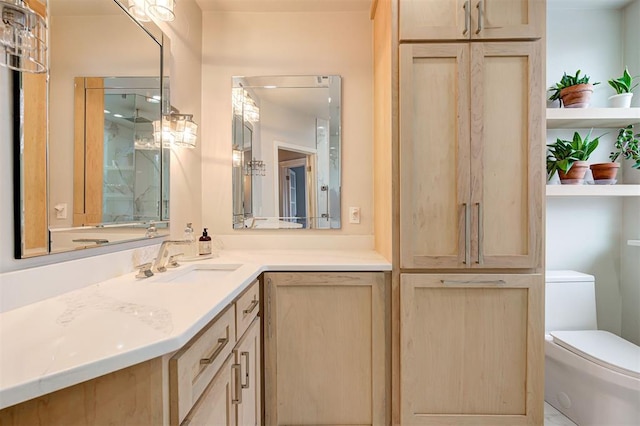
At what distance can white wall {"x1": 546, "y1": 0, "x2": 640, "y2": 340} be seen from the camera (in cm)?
197

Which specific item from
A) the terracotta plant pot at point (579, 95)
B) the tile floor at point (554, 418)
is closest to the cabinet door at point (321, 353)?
the tile floor at point (554, 418)

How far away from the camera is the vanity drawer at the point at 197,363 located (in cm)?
69

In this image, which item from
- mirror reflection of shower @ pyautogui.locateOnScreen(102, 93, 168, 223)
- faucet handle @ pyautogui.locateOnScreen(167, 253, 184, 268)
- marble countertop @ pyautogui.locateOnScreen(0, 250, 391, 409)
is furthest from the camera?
faucet handle @ pyautogui.locateOnScreen(167, 253, 184, 268)

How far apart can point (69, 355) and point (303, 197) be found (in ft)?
5.11

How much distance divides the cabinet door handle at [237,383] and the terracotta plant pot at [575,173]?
2105 mm

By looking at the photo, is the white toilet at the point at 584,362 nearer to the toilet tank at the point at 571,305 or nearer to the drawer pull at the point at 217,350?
the toilet tank at the point at 571,305

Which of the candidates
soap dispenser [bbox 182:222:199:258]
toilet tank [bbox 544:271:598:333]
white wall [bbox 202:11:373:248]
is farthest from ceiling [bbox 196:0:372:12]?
toilet tank [bbox 544:271:598:333]

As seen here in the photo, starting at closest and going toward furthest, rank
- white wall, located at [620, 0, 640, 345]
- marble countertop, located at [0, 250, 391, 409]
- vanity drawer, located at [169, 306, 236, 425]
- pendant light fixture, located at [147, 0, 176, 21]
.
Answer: marble countertop, located at [0, 250, 391, 409] < vanity drawer, located at [169, 306, 236, 425] < pendant light fixture, located at [147, 0, 176, 21] < white wall, located at [620, 0, 640, 345]

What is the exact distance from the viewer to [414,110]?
4.62 feet

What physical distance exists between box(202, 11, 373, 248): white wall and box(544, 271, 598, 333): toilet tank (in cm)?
114

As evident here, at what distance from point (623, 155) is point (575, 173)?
42cm

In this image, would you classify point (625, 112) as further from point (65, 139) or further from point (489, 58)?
point (65, 139)

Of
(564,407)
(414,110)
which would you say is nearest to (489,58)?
(414,110)

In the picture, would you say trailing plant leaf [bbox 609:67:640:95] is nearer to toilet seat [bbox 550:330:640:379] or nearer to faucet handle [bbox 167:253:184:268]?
toilet seat [bbox 550:330:640:379]
